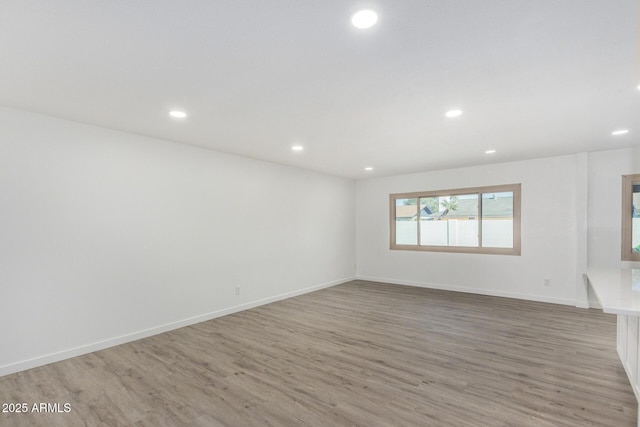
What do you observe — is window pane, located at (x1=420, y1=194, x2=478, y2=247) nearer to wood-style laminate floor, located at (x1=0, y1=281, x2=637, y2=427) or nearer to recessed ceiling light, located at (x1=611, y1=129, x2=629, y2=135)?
wood-style laminate floor, located at (x1=0, y1=281, x2=637, y2=427)

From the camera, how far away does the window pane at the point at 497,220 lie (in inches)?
225

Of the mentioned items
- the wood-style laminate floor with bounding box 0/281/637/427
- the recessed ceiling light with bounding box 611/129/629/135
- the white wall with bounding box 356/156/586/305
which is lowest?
the wood-style laminate floor with bounding box 0/281/637/427

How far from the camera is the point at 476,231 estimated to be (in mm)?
6082

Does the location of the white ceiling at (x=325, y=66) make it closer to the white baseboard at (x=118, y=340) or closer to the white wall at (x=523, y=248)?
the white wall at (x=523, y=248)

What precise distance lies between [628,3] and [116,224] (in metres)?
4.57

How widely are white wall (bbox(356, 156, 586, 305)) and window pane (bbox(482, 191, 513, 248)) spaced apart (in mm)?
231

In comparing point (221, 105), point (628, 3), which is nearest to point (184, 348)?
point (221, 105)

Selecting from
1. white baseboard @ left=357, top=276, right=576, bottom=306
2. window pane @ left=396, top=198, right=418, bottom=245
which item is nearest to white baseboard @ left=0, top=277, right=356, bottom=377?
white baseboard @ left=357, top=276, right=576, bottom=306

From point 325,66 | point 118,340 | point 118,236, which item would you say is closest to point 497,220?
point 325,66

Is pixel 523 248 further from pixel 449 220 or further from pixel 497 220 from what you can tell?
pixel 449 220

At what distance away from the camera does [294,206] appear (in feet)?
19.6

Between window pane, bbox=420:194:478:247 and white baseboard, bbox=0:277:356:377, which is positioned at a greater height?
window pane, bbox=420:194:478:247

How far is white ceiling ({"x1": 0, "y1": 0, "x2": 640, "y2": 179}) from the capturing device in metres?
1.62

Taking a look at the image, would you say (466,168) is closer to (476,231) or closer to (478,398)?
(476,231)
